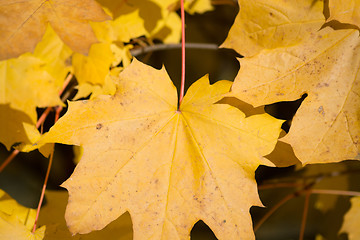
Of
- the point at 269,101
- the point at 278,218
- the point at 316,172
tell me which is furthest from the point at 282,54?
the point at 278,218

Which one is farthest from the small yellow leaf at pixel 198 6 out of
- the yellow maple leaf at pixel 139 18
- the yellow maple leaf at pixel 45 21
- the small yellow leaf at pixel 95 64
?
the yellow maple leaf at pixel 45 21

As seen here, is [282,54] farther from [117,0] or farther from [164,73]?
[117,0]

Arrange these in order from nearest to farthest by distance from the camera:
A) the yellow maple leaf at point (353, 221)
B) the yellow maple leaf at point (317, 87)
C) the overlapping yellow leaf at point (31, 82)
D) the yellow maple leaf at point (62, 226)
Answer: the yellow maple leaf at point (317, 87) → the yellow maple leaf at point (62, 226) → the overlapping yellow leaf at point (31, 82) → the yellow maple leaf at point (353, 221)

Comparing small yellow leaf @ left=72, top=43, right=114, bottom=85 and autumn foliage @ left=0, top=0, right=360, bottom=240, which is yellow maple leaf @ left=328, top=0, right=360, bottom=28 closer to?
autumn foliage @ left=0, top=0, right=360, bottom=240

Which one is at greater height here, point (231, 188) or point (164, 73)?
point (164, 73)

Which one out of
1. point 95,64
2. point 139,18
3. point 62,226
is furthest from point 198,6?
point 62,226

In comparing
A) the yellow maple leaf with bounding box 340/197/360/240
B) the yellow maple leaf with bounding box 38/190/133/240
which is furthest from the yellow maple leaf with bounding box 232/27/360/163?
the yellow maple leaf with bounding box 340/197/360/240

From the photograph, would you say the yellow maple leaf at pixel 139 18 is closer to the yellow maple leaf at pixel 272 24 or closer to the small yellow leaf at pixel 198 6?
the small yellow leaf at pixel 198 6
